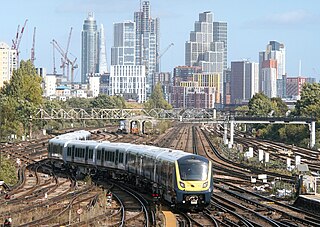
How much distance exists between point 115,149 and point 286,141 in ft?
180

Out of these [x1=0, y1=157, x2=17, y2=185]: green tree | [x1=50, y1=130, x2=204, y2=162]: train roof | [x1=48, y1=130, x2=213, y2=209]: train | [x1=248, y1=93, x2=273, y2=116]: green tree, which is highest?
[x1=248, y1=93, x2=273, y2=116]: green tree

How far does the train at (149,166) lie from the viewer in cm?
2520

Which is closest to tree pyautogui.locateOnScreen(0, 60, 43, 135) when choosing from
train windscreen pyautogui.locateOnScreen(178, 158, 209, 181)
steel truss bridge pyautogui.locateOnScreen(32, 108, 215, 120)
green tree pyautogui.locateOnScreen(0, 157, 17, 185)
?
steel truss bridge pyautogui.locateOnScreen(32, 108, 215, 120)

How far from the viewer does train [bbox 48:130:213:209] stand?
2520 cm

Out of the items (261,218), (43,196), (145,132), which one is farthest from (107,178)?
(145,132)

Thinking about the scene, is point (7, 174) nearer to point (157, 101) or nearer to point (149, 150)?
point (149, 150)

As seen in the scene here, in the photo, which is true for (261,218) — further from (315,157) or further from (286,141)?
(286,141)

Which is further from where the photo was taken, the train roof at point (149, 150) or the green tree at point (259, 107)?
the green tree at point (259, 107)

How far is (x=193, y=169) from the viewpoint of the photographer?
2550 cm

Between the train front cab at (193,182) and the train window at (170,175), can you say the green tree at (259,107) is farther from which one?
the train front cab at (193,182)

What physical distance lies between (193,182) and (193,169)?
514 millimetres

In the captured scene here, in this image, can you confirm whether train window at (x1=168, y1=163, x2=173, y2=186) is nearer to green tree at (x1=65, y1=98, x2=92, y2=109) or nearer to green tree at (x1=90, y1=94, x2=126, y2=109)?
green tree at (x1=90, y1=94, x2=126, y2=109)

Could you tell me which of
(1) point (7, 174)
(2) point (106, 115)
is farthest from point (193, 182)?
(2) point (106, 115)

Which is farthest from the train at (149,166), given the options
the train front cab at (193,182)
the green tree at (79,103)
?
the green tree at (79,103)
